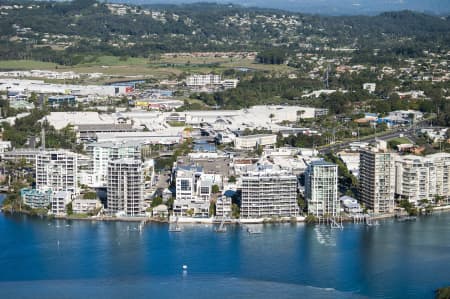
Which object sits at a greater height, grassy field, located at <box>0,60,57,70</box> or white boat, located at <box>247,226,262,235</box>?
grassy field, located at <box>0,60,57,70</box>

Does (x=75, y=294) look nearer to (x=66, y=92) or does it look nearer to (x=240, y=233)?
(x=240, y=233)

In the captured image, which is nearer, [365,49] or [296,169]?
[296,169]

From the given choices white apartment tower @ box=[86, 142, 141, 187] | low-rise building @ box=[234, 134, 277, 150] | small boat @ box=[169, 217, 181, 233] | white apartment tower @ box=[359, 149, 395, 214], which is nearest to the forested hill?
low-rise building @ box=[234, 134, 277, 150]

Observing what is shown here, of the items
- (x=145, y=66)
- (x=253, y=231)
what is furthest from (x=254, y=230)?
(x=145, y=66)

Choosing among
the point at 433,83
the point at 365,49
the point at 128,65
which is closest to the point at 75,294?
the point at 433,83

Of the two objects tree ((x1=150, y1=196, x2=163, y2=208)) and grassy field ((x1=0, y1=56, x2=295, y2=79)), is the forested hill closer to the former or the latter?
grassy field ((x1=0, y1=56, x2=295, y2=79))

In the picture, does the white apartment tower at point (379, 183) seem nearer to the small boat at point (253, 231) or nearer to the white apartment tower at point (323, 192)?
the white apartment tower at point (323, 192)
